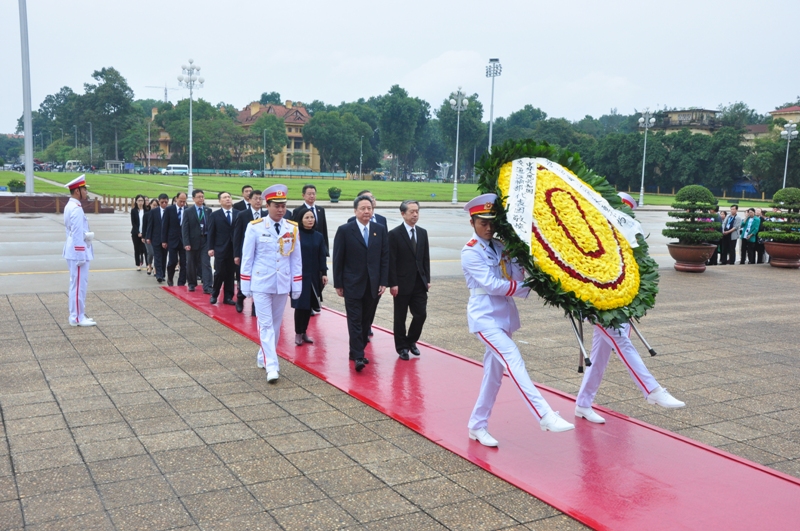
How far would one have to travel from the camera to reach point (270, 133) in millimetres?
93625

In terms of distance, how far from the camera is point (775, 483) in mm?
4570

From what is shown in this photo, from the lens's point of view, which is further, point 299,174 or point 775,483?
point 299,174

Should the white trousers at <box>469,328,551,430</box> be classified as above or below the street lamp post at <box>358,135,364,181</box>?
below

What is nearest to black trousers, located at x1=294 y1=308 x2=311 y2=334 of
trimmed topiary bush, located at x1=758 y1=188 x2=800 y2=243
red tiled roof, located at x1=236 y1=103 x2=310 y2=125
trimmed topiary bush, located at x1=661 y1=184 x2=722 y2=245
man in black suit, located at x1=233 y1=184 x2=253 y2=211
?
man in black suit, located at x1=233 y1=184 x2=253 y2=211

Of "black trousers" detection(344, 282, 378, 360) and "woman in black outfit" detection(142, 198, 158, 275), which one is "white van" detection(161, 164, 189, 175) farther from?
"black trousers" detection(344, 282, 378, 360)

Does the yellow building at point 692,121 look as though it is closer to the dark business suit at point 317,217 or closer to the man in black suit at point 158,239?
the man in black suit at point 158,239

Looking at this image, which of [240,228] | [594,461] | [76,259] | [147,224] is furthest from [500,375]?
[147,224]

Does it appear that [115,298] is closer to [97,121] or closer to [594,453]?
[594,453]

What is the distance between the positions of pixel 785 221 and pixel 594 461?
16.1 metres

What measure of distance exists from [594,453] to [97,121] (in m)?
107

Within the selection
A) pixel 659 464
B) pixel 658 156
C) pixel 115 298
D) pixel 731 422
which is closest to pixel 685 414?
pixel 731 422

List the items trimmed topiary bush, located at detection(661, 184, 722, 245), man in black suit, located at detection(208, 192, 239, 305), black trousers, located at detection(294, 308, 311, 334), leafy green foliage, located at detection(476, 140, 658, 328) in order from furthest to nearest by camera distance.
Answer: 1. trimmed topiary bush, located at detection(661, 184, 722, 245)
2. man in black suit, located at detection(208, 192, 239, 305)
3. black trousers, located at detection(294, 308, 311, 334)
4. leafy green foliage, located at detection(476, 140, 658, 328)

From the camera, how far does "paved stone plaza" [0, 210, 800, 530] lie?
13.4 ft

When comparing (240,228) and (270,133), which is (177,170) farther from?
(240,228)
